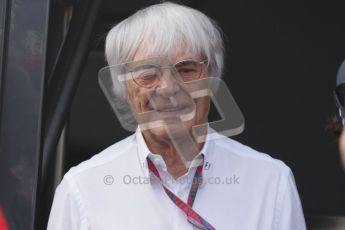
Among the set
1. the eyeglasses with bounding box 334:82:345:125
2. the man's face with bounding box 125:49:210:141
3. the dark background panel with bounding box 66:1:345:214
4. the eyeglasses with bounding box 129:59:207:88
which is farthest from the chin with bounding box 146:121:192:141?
the dark background panel with bounding box 66:1:345:214

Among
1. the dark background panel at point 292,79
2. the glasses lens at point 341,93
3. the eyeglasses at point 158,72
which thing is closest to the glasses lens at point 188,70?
the eyeglasses at point 158,72

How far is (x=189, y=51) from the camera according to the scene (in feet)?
5.78

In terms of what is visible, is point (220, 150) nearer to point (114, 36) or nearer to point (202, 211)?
point (202, 211)

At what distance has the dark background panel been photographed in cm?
423

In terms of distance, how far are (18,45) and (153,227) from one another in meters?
0.60

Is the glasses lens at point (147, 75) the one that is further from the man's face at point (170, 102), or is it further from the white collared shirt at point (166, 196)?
the white collared shirt at point (166, 196)

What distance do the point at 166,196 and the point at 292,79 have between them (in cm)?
275

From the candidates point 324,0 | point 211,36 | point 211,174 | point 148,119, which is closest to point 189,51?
point 211,36

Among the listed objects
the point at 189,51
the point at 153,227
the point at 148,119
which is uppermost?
the point at 189,51

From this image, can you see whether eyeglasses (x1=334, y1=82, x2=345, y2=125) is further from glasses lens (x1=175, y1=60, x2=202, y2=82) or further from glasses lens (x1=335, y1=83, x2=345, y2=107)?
glasses lens (x1=175, y1=60, x2=202, y2=82)

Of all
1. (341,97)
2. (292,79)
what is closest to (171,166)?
(341,97)

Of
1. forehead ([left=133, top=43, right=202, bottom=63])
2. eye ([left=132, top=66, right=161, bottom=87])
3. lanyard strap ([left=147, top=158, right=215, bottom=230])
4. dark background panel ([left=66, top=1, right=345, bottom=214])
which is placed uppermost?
forehead ([left=133, top=43, right=202, bottom=63])

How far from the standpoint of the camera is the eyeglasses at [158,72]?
1.74 meters

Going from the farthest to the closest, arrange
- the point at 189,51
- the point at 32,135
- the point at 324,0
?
the point at 324,0, the point at 189,51, the point at 32,135
